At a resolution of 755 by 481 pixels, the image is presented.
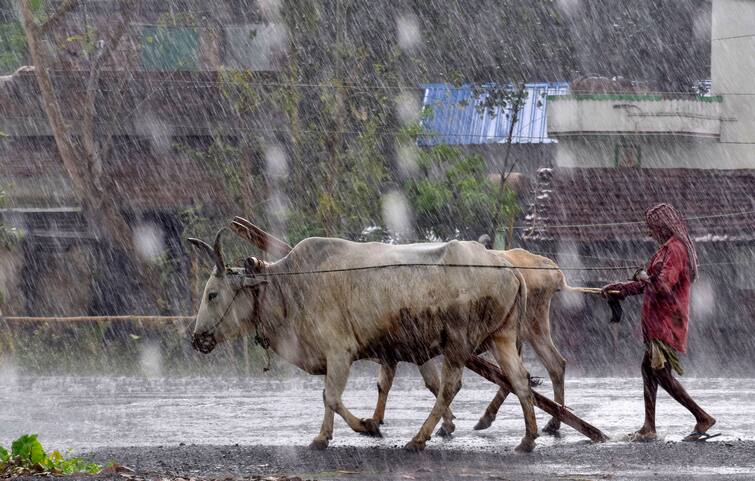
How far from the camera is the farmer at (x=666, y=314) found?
11180 millimetres

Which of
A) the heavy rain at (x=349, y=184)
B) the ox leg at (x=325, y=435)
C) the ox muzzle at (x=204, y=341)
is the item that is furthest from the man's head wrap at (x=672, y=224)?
the ox muzzle at (x=204, y=341)

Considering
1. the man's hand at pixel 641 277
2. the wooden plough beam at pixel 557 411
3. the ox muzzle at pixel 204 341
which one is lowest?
the wooden plough beam at pixel 557 411

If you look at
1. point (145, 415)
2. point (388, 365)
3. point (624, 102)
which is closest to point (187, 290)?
point (624, 102)

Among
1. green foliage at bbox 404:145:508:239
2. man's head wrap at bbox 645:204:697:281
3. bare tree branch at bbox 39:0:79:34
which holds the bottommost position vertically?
man's head wrap at bbox 645:204:697:281

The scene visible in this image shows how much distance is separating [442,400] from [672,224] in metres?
2.61

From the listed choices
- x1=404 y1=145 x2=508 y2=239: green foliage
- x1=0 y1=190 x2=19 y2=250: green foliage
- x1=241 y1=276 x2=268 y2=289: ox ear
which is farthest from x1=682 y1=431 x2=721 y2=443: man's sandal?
x1=0 y1=190 x2=19 y2=250: green foliage

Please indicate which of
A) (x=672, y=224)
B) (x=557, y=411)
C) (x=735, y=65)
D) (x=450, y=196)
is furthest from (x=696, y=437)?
(x=735, y=65)

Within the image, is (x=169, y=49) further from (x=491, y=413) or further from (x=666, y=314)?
(x=666, y=314)

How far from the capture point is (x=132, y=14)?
1094 inches

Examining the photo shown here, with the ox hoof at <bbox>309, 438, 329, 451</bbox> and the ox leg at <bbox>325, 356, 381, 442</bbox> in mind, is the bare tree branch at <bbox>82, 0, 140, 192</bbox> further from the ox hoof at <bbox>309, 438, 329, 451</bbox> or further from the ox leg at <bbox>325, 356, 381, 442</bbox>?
the ox hoof at <bbox>309, 438, 329, 451</bbox>

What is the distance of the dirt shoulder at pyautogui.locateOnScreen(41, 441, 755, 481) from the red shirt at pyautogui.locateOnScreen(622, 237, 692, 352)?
990 millimetres

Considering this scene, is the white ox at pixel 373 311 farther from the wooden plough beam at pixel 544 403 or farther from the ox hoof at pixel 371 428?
the wooden plough beam at pixel 544 403


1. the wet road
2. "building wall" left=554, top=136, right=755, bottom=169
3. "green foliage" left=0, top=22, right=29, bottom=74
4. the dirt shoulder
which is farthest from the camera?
"green foliage" left=0, top=22, right=29, bottom=74

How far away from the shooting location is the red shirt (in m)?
11.2
